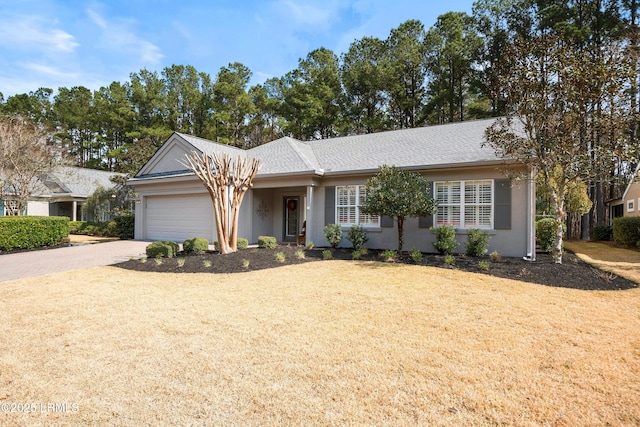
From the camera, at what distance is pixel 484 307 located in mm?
5504

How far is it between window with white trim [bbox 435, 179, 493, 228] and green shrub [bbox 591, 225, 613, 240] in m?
→ 13.1

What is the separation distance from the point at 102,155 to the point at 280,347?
3974cm

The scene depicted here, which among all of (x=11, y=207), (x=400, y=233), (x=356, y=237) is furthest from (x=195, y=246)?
(x=11, y=207)

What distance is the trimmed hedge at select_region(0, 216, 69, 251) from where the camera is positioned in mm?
12523

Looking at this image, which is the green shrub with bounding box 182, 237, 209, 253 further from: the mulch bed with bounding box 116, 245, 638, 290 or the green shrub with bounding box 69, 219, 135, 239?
the green shrub with bounding box 69, 219, 135, 239

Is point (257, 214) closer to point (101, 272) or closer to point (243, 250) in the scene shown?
point (243, 250)

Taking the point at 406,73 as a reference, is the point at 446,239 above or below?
below

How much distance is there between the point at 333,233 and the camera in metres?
12.2

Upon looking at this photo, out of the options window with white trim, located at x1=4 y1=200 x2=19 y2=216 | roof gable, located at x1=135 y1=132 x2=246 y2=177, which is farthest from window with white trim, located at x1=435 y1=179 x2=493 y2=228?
window with white trim, located at x1=4 y1=200 x2=19 y2=216

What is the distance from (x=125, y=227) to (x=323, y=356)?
60.6 ft

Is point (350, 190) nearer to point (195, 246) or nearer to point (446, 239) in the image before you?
point (446, 239)

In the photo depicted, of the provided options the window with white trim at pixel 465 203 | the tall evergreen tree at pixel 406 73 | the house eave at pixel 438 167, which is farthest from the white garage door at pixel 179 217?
the tall evergreen tree at pixel 406 73

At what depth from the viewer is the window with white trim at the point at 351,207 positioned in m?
12.6

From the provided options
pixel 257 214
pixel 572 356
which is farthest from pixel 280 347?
pixel 257 214
